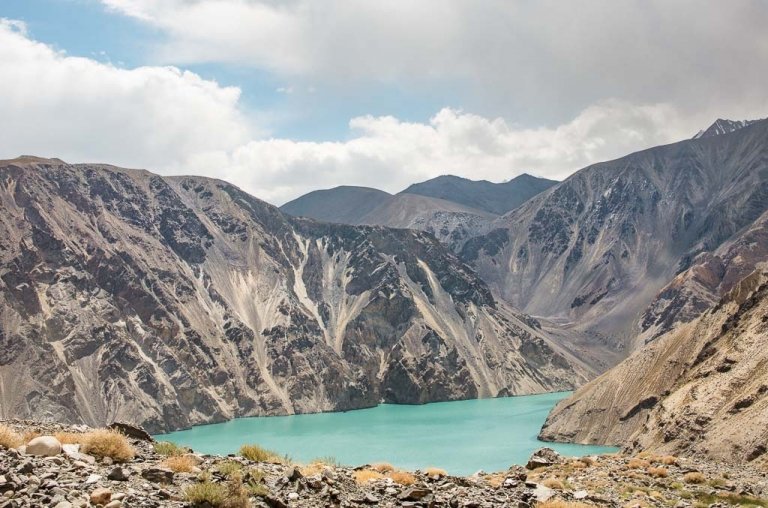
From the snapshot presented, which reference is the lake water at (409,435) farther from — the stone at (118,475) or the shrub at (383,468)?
the stone at (118,475)

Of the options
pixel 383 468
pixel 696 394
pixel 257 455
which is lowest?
pixel 696 394

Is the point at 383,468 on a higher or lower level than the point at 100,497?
lower

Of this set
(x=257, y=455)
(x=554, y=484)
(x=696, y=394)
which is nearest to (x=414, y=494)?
(x=257, y=455)

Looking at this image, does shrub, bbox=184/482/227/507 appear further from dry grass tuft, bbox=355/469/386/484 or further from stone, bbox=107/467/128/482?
dry grass tuft, bbox=355/469/386/484

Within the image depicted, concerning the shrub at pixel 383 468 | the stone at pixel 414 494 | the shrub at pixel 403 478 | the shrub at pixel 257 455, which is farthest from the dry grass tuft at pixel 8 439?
the shrub at pixel 383 468

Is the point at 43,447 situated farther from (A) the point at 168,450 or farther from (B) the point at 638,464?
(B) the point at 638,464
